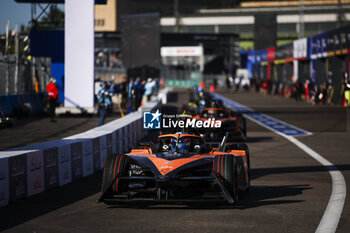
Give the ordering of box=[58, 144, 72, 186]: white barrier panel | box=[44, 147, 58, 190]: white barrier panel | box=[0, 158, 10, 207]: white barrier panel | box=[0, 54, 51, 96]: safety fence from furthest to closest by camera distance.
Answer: box=[0, 54, 51, 96]: safety fence < box=[58, 144, 72, 186]: white barrier panel < box=[44, 147, 58, 190]: white barrier panel < box=[0, 158, 10, 207]: white barrier panel

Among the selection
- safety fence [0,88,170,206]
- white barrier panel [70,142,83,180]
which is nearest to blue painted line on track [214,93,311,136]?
safety fence [0,88,170,206]

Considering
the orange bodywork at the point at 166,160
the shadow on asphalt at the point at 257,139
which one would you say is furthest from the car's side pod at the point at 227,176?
the shadow on asphalt at the point at 257,139

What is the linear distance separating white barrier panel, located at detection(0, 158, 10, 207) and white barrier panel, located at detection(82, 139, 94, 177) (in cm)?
359

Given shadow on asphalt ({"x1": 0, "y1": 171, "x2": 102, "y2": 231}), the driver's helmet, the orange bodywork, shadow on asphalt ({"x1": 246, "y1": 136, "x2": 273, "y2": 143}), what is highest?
the driver's helmet

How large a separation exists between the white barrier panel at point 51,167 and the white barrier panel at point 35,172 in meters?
0.19

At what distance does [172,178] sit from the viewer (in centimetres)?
1007

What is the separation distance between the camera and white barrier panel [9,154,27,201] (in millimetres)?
10688

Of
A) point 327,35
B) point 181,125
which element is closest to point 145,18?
point 327,35

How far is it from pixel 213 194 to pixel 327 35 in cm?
4222

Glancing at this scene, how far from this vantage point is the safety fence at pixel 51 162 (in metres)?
10.7

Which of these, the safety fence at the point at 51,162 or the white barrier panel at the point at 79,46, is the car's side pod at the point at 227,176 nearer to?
the safety fence at the point at 51,162

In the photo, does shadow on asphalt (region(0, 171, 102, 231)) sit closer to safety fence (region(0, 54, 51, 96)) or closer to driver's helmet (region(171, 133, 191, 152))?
driver's helmet (region(171, 133, 191, 152))

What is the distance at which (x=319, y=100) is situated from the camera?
50375 mm

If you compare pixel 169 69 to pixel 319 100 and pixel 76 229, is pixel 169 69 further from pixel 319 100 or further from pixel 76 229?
pixel 76 229
